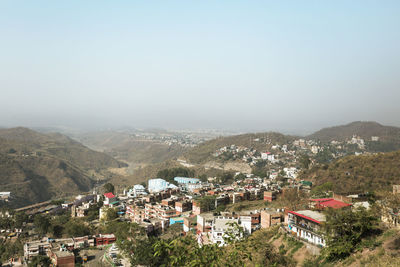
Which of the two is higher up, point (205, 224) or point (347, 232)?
point (347, 232)

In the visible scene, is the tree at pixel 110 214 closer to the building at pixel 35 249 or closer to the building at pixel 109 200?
the building at pixel 109 200

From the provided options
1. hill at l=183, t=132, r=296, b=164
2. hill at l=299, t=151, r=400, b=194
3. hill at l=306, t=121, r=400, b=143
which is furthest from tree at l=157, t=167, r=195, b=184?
hill at l=306, t=121, r=400, b=143

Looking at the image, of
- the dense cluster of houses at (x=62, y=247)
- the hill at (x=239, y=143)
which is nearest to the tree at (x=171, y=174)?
the hill at (x=239, y=143)

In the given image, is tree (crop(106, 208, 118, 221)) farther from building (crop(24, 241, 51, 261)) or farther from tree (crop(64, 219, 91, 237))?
building (crop(24, 241, 51, 261))

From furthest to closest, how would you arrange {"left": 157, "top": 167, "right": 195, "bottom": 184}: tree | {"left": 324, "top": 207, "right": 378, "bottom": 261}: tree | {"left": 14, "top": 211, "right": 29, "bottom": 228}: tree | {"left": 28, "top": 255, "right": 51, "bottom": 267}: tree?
{"left": 157, "top": 167, "right": 195, "bottom": 184}: tree, {"left": 14, "top": 211, "right": 29, "bottom": 228}: tree, {"left": 28, "top": 255, "right": 51, "bottom": 267}: tree, {"left": 324, "top": 207, "right": 378, "bottom": 261}: tree

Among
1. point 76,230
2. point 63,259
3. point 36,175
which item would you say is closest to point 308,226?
point 63,259

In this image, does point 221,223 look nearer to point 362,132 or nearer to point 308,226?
point 308,226

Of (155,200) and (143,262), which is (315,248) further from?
(155,200)
